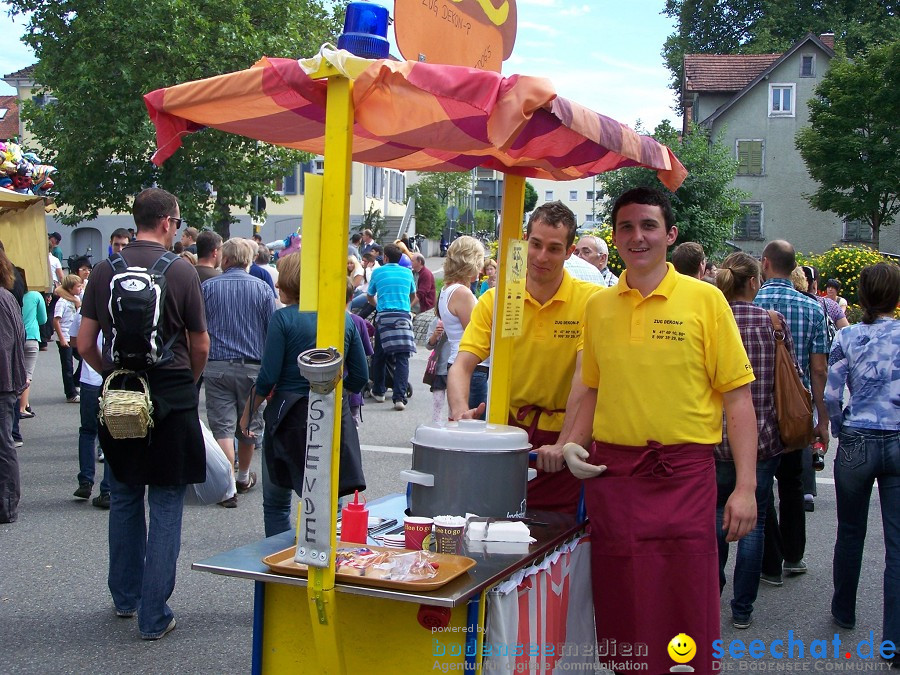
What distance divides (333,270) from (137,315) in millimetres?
1950

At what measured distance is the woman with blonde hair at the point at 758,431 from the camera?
4953mm

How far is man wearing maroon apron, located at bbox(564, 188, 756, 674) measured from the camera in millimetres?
3311

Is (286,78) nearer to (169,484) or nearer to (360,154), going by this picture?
(360,154)

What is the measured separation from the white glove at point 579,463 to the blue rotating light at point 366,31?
156 cm

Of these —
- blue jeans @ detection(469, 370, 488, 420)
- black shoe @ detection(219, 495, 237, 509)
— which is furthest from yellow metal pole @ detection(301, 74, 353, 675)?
black shoe @ detection(219, 495, 237, 509)

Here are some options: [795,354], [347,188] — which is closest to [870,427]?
[795,354]

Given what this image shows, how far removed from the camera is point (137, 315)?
175 inches

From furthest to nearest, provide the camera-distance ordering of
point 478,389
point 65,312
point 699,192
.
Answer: point 699,192, point 65,312, point 478,389

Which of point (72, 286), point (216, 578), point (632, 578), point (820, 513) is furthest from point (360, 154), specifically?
point (72, 286)

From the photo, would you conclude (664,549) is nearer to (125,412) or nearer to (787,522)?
(125,412)

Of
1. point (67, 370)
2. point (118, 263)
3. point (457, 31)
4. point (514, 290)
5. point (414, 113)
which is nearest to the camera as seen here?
point (414, 113)

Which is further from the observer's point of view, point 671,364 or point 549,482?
point 549,482

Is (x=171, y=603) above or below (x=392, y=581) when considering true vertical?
below

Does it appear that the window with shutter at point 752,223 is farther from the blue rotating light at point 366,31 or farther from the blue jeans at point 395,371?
the blue rotating light at point 366,31
